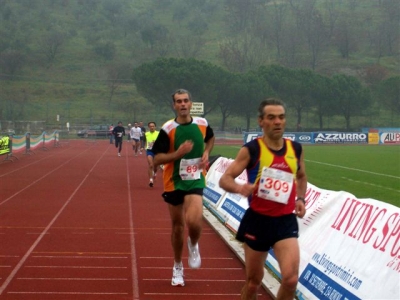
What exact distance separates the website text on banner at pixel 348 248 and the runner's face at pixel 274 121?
1.20 meters

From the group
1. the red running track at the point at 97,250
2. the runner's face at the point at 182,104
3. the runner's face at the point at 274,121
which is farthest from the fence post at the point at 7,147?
the runner's face at the point at 274,121

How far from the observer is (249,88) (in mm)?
82312

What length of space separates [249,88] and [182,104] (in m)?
74.8

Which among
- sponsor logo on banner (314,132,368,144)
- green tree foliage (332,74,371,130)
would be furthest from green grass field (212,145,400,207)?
green tree foliage (332,74,371,130)

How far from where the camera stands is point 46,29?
141 meters

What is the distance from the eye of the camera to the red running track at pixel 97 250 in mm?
8094

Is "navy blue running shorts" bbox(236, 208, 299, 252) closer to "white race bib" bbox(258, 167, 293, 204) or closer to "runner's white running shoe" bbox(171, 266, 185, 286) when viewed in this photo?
"white race bib" bbox(258, 167, 293, 204)

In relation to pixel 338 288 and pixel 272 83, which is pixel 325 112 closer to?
pixel 272 83

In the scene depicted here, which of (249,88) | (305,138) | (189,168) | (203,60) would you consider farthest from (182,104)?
(203,60)

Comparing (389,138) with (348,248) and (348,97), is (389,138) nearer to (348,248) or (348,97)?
(348,97)

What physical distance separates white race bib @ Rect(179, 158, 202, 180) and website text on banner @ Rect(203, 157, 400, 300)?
134 centimetres

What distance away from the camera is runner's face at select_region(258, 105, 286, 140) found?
601 centimetres

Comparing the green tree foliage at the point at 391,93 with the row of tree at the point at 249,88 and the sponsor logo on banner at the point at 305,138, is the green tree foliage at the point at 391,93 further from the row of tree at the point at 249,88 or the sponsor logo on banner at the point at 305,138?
the sponsor logo on banner at the point at 305,138

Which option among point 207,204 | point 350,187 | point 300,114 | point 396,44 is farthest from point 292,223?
point 396,44
